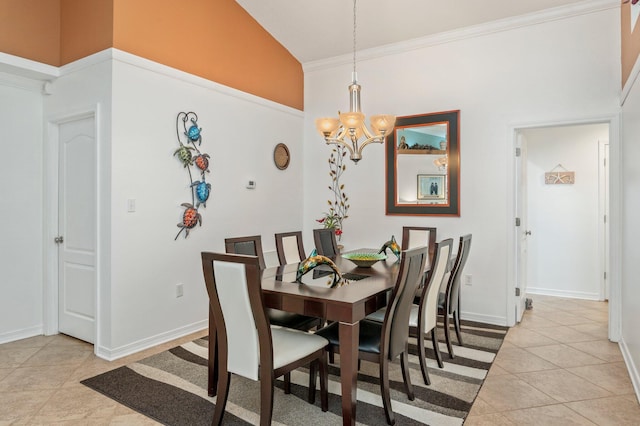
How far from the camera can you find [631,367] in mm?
2871

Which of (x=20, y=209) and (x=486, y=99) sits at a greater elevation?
(x=486, y=99)

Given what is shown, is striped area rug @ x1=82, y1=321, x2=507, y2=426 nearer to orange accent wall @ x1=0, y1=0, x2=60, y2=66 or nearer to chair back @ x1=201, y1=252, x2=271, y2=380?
chair back @ x1=201, y1=252, x2=271, y2=380

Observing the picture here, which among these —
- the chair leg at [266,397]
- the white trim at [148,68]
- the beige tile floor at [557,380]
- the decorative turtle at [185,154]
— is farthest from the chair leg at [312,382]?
the white trim at [148,68]

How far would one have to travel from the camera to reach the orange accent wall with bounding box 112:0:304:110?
11.4 ft

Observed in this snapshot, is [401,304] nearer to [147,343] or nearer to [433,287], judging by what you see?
[433,287]

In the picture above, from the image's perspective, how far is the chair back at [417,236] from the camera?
4.26 m

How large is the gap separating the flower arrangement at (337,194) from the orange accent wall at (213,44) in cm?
87

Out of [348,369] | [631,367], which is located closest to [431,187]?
[631,367]

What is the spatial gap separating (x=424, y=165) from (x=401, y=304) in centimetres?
258

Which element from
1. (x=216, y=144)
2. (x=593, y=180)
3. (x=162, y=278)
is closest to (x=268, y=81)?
(x=216, y=144)

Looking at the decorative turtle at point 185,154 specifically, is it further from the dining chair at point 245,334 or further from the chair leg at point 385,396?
the chair leg at point 385,396

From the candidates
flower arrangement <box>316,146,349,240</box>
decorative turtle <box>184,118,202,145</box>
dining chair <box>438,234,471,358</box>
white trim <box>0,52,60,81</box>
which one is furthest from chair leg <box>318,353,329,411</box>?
white trim <box>0,52,60,81</box>

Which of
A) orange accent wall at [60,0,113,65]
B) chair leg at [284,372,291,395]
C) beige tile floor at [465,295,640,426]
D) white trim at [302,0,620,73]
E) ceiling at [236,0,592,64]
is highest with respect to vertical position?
ceiling at [236,0,592,64]

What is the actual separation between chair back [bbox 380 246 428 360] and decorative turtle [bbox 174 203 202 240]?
7.53 ft
